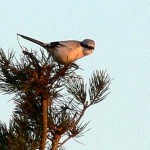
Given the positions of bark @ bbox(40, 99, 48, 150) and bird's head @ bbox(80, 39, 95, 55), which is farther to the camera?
bird's head @ bbox(80, 39, 95, 55)

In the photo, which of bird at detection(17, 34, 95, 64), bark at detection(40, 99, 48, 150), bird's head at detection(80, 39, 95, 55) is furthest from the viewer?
bird's head at detection(80, 39, 95, 55)

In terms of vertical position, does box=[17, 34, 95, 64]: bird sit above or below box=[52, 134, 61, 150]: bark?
above

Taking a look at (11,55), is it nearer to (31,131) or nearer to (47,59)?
(47,59)

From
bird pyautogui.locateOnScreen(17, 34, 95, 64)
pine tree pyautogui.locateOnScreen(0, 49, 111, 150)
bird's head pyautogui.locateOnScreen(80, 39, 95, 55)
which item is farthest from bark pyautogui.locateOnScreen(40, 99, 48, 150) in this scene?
bird's head pyautogui.locateOnScreen(80, 39, 95, 55)

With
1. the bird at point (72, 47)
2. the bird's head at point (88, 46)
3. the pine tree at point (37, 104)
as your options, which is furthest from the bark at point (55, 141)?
the bird's head at point (88, 46)

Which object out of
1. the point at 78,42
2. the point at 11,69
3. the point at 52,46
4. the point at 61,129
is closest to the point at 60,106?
the point at 61,129

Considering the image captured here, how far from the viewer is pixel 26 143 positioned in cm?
248

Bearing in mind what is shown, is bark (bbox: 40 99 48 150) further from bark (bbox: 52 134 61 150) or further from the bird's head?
the bird's head

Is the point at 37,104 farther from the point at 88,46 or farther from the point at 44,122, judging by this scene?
the point at 88,46

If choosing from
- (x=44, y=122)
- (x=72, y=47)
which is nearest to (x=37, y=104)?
(x=44, y=122)

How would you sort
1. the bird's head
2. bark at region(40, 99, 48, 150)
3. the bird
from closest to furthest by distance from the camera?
1. bark at region(40, 99, 48, 150)
2. the bird
3. the bird's head

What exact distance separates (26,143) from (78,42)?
8.08ft

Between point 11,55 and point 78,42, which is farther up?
point 78,42

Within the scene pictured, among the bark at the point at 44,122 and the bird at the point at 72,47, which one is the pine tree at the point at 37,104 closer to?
the bark at the point at 44,122
